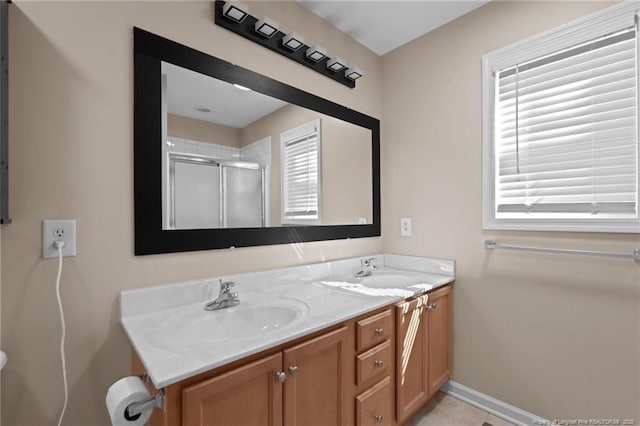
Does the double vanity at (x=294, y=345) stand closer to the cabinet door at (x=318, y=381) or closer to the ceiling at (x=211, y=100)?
the cabinet door at (x=318, y=381)

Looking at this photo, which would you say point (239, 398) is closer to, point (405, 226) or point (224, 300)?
point (224, 300)

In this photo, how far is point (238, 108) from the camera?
58.5 inches

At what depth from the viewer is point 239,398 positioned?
89cm

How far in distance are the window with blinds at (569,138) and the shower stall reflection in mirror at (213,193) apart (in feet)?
4.55

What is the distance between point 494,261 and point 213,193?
1627 mm

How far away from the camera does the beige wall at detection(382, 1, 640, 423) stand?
141cm

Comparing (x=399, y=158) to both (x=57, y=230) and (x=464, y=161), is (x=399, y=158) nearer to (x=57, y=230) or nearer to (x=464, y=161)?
(x=464, y=161)

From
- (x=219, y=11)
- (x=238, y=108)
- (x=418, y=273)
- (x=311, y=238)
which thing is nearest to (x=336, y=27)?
(x=219, y=11)

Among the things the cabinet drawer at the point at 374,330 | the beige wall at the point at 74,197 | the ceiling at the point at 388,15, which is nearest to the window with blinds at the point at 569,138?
the ceiling at the point at 388,15

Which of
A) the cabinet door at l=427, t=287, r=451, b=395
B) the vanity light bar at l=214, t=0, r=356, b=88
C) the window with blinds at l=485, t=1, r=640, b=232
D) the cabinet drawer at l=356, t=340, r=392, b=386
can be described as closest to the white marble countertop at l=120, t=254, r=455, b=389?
the cabinet door at l=427, t=287, r=451, b=395

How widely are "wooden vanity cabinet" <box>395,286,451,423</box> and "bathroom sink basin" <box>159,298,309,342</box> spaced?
567 millimetres

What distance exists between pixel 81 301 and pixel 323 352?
0.90 m

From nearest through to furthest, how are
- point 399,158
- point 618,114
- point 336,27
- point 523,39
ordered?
1. point 618,114
2. point 523,39
3. point 336,27
4. point 399,158

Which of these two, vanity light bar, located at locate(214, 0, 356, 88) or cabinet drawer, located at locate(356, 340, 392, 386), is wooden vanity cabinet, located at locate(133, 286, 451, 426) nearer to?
cabinet drawer, located at locate(356, 340, 392, 386)
